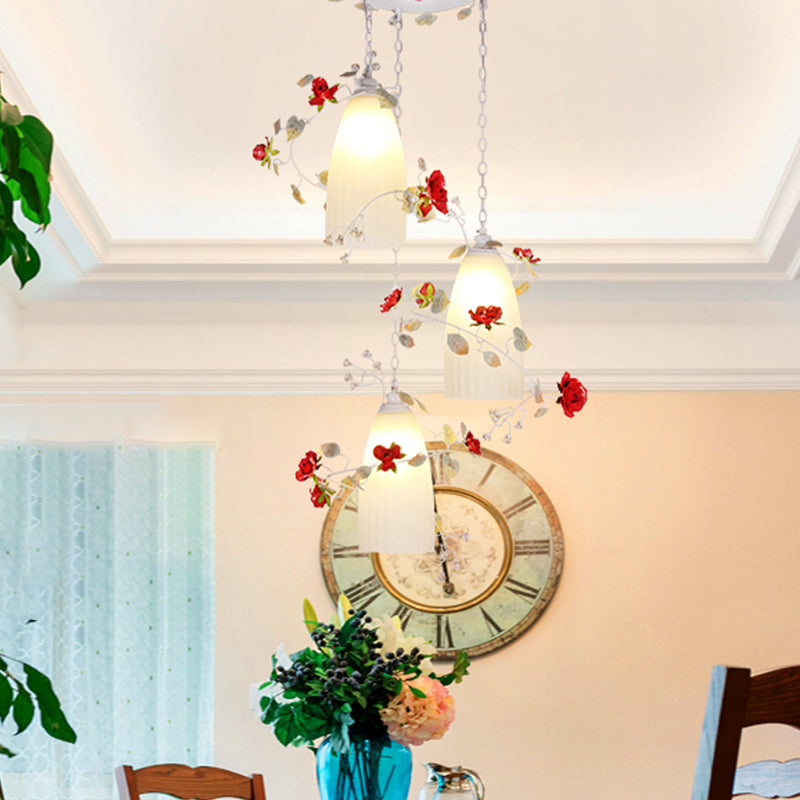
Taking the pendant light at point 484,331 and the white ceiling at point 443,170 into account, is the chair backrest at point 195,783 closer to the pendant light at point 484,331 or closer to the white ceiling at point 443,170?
the pendant light at point 484,331

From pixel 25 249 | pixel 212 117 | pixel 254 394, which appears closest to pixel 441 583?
pixel 254 394

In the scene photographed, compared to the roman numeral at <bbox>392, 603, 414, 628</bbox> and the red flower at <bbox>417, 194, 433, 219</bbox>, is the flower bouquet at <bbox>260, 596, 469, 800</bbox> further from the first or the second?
the roman numeral at <bbox>392, 603, 414, 628</bbox>

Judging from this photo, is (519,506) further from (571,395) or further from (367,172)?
(367,172)

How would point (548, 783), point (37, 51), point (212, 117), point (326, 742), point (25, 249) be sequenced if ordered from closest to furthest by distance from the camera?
point (25, 249) → point (326, 742) → point (37, 51) → point (212, 117) → point (548, 783)

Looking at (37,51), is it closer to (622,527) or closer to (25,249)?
(25,249)

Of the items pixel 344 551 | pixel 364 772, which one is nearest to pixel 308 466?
pixel 364 772

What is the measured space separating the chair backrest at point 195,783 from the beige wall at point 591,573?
3.32 ft

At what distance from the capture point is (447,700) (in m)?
1.88

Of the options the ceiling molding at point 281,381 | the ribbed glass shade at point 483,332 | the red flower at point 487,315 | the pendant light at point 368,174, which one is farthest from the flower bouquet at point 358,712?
the ceiling molding at point 281,381

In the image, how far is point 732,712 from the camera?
86 cm

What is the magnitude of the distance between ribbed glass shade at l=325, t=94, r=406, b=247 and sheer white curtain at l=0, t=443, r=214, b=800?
194 cm

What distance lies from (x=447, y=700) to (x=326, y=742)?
0.24 m

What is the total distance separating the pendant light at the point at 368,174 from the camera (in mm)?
1454

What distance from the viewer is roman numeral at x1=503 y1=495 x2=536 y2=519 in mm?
3168
